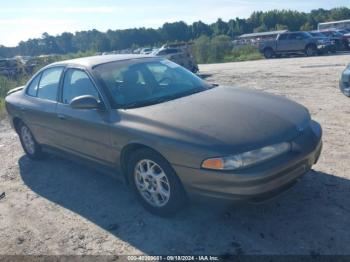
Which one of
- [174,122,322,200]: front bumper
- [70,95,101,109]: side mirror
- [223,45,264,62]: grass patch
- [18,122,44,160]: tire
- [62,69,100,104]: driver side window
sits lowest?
[223,45,264,62]: grass patch

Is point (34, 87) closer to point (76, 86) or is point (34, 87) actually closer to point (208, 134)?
point (76, 86)

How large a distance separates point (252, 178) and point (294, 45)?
24.4 meters

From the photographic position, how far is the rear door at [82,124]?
4246 millimetres

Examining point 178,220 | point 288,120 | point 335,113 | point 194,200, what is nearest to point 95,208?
point 178,220

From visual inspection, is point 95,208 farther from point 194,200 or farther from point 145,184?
point 194,200

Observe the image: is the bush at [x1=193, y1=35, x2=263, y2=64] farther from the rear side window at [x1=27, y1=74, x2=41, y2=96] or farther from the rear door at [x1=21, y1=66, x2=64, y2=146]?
the rear door at [x1=21, y1=66, x2=64, y2=146]

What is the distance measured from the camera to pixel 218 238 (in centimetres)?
347

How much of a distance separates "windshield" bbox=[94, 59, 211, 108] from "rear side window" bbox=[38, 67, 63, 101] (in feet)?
2.89

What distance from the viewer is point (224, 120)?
3.62 m

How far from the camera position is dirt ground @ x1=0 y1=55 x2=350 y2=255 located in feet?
11.0

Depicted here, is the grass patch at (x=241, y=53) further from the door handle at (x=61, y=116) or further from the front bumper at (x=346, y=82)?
the door handle at (x=61, y=116)

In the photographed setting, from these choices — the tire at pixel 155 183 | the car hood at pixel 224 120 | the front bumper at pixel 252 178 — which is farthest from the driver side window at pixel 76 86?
the front bumper at pixel 252 178

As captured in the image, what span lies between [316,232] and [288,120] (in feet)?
3.48

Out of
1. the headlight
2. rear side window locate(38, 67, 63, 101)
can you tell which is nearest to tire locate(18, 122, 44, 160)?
rear side window locate(38, 67, 63, 101)
